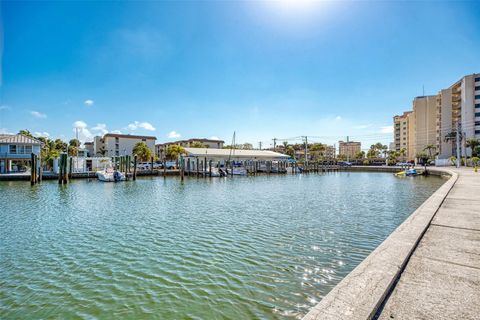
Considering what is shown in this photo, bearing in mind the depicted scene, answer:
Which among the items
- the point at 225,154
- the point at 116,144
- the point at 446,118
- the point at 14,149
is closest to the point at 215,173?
the point at 225,154

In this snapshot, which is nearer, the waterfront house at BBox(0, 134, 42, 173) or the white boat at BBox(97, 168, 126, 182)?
the white boat at BBox(97, 168, 126, 182)

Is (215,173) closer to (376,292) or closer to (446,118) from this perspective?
(376,292)

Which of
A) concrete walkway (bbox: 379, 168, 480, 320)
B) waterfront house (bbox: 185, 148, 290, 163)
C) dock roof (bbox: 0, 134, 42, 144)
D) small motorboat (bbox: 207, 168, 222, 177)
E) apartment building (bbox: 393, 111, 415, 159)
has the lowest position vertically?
small motorboat (bbox: 207, 168, 222, 177)

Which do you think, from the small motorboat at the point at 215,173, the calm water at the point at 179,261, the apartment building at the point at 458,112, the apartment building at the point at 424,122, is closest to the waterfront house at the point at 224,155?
the small motorboat at the point at 215,173

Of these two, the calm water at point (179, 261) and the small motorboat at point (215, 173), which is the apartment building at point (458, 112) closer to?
the small motorboat at point (215, 173)

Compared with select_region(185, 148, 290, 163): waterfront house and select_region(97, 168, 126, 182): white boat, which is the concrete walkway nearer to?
select_region(97, 168, 126, 182): white boat

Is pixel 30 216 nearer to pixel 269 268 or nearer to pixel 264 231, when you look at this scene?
pixel 264 231

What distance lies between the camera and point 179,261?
8641 millimetres

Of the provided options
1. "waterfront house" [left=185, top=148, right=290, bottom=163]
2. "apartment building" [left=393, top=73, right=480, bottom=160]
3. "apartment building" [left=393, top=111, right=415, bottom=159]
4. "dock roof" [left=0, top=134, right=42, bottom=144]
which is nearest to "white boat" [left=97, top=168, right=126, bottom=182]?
"dock roof" [left=0, top=134, right=42, bottom=144]

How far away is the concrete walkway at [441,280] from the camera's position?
3686mm

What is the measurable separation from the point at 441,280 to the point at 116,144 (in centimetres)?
10264

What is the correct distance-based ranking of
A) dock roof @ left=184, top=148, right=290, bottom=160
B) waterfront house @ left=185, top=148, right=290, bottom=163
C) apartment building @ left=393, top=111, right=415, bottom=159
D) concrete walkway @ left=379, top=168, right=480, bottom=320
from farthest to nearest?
apartment building @ left=393, top=111, right=415, bottom=159 → dock roof @ left=184, top=148, right=290, bottom=160 → waterfront house @ left=185, top=148, right=290, bottom=163 → concrete walkway @ left=379, top=168, right=480, bottom=320

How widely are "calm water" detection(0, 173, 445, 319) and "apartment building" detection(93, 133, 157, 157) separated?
276 feet

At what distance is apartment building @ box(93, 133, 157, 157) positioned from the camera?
309ft
